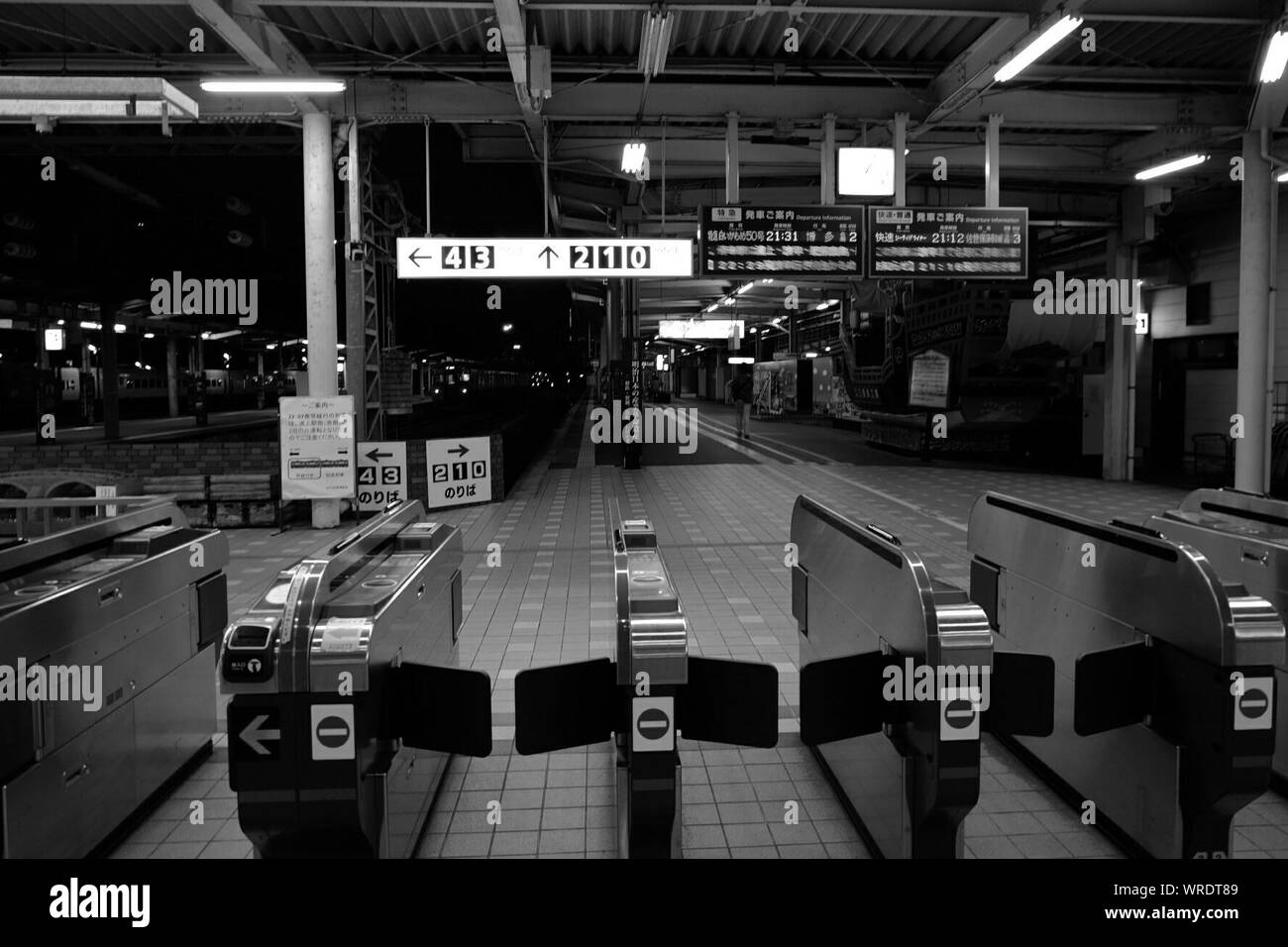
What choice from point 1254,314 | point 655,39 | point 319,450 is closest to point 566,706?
point 655,39

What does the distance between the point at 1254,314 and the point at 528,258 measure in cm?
796

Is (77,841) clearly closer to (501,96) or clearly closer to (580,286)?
(501,96)

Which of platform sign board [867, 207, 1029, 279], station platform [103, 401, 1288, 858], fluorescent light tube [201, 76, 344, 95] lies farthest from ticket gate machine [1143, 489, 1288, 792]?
fluorescent light tube [201, 76, 344, 95]

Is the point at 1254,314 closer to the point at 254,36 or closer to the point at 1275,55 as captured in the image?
the point at 1275,55

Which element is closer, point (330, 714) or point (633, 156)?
point (330, 714)

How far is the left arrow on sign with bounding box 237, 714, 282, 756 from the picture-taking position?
256cm

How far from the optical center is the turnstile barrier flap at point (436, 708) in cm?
282

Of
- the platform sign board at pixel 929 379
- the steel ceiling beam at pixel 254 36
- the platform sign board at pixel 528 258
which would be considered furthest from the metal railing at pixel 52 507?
the platform sign board at pixel 929 379

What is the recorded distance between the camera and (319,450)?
978cm

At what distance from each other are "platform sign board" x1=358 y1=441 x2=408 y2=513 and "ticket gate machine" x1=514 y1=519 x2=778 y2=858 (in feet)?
25.6

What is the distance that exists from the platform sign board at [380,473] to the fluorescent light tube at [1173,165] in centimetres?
996

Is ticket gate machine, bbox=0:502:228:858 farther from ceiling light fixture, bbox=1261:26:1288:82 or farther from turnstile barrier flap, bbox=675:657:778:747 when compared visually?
ceiling light fixture, bbox=1261:26:1288:82

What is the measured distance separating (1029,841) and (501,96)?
932 cm

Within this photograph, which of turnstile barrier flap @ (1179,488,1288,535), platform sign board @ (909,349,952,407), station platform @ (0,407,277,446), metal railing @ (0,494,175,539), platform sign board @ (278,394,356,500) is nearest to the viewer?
metal railing @ (0,494,175,539)
